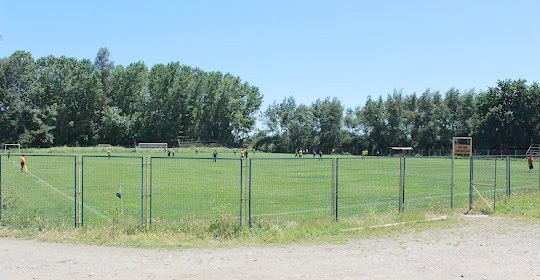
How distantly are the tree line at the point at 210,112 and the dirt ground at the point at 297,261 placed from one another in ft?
297

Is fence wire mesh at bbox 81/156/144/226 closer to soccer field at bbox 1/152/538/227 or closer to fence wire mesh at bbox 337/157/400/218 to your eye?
soccer field at bbox 1/152/538/227

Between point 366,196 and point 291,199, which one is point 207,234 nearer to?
point 291,199

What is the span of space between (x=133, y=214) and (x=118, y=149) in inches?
3433

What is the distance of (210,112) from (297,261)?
396 ft

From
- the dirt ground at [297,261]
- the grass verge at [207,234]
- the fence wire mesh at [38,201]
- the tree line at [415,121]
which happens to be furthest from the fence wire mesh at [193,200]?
the tree line at [415,121]

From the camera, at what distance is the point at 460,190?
30.0 metres

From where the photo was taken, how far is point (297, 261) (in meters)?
11.3

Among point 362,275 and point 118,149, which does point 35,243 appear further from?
point 118,149

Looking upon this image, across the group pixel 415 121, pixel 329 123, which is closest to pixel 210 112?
pixel 329 123

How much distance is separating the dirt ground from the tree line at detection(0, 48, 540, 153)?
9067 centimetres

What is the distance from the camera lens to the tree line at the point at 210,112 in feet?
329

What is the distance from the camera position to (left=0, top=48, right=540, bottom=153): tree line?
100375 millimetres

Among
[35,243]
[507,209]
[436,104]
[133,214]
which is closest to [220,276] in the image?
[35,243]

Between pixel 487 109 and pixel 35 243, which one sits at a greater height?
pixel 487 109
